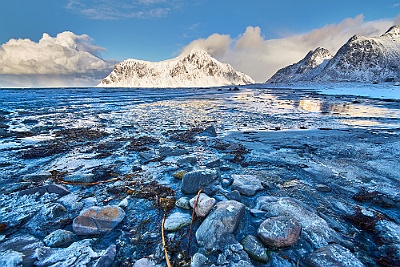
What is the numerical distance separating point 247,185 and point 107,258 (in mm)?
2499

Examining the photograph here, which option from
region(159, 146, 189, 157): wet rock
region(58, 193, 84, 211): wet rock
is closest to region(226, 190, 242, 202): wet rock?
region(58, 193, 84, 211): wet rock

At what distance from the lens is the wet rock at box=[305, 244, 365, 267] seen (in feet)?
6.64

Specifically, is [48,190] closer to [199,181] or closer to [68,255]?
[68,255]

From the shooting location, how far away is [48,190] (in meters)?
3.59

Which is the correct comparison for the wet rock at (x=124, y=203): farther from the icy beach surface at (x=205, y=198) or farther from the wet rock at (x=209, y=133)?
the wet rock at (x=209, y=133)

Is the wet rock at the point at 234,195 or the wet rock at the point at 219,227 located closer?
the wet rock at the point at 219,227

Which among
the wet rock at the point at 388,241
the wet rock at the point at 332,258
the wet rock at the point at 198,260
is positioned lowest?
the wet rock at the point at 388,241

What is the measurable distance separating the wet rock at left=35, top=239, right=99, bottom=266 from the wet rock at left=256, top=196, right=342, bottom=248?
2359 mm

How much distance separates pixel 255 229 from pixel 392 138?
7.47m

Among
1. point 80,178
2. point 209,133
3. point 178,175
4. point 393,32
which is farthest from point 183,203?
point 393,32

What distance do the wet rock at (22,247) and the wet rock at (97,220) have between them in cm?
42

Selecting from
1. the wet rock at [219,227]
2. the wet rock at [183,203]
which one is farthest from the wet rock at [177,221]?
the wet rock at [219,227]

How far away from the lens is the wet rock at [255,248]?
2189 millimetres

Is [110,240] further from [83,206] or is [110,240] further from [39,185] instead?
[39,185]
